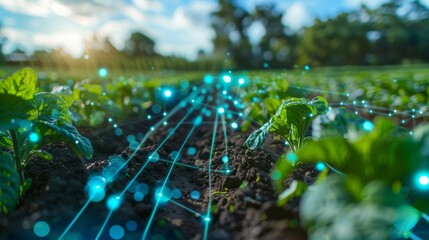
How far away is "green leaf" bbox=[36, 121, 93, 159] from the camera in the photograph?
1.81 m

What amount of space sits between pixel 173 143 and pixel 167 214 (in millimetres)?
2087

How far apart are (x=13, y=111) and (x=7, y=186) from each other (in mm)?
372

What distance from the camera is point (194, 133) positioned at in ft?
15.7

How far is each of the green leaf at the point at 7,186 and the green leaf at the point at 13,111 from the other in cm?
15

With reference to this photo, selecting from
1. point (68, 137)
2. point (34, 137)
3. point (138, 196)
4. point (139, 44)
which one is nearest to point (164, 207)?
point (138, 196)

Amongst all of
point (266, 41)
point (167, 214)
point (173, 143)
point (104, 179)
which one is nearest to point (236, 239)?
point (167, 214)

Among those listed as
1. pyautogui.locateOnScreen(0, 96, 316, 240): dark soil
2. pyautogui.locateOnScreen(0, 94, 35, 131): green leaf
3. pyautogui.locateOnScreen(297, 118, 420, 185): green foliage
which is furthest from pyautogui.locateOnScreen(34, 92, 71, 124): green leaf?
pyautogui.locateOnScreen(297, 118, 420, 185): green foliage

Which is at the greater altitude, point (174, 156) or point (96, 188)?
point (96, 188)

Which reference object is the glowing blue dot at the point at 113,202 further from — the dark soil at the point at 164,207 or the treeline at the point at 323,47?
the treeline at the point at 323,47

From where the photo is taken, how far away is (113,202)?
6.23 ft

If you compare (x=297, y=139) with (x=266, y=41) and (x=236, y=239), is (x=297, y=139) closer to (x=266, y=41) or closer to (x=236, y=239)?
(x=236, y=239)

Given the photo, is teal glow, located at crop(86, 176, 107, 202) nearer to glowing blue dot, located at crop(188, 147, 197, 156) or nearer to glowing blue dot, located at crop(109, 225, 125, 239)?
glowing blue dot, located at crop(109, 225, 125, 239)

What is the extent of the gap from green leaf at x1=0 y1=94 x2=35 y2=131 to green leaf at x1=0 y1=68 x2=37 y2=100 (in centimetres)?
A: 2

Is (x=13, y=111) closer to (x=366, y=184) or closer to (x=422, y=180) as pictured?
(x=366, y=184)
